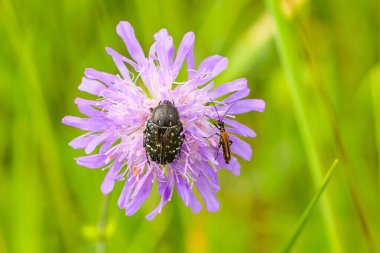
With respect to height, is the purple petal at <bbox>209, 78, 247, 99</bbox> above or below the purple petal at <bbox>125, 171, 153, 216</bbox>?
above

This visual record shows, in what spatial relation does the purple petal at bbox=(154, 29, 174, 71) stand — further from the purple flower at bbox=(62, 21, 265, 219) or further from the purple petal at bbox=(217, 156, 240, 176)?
the purple petal at bbox=(217, 156, 240, 176)

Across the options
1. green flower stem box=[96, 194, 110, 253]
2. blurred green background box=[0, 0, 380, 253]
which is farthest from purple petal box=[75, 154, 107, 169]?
blurred green background box=[0, 0, 380, 253]

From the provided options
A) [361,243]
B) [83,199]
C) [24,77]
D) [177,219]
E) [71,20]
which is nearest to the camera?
[177,219]

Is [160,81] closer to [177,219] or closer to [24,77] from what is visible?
[177,219]

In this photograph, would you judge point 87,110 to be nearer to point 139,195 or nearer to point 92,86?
point 92,86

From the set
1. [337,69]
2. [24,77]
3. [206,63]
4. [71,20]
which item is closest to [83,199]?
[24,77]

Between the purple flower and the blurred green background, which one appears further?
the blurred green background
